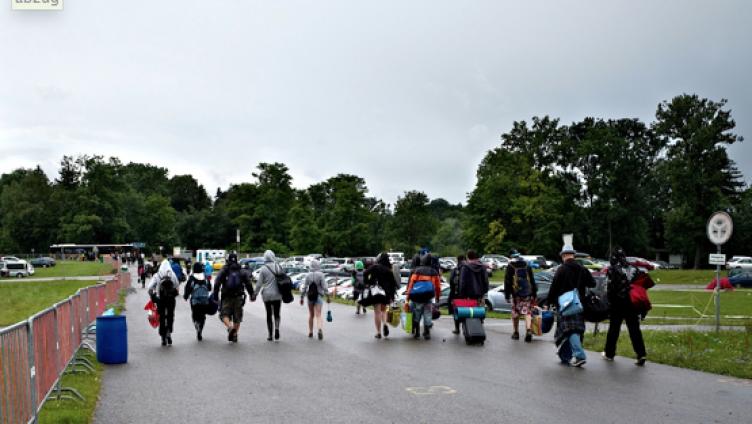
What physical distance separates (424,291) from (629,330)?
15.9ft

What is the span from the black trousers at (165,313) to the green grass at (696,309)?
45.1 feet

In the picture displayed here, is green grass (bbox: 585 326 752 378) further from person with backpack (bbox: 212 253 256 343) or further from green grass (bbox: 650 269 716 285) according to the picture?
green grass (bbox: 650 269 716 285)

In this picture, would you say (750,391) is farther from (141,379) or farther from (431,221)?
(431,221)

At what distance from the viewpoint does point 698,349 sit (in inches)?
524

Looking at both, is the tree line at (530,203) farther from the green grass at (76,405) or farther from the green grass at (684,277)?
the green grass at (76,405)

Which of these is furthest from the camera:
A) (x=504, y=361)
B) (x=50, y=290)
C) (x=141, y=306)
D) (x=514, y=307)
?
(x=50, y=290)

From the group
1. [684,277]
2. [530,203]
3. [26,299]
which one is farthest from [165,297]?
[530,203]

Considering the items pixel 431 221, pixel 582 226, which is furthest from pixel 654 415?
pixel 431 221

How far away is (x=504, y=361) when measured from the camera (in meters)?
12.2

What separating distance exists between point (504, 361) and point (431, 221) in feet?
275

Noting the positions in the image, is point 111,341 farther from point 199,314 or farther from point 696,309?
point 696,309

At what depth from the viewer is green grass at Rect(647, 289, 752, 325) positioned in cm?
2228

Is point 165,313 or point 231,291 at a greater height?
point 231,291

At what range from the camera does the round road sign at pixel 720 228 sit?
1639 centimetres
